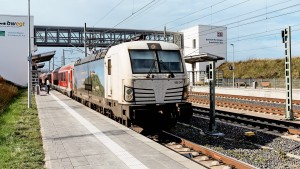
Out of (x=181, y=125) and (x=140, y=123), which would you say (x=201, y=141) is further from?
(x=181, y=125)

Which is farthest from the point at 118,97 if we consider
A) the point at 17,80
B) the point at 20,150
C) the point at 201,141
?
the point at 17,80

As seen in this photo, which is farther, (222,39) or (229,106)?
(222,39)

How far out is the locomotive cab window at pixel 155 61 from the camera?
11344 millimetres

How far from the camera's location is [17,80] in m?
53.9

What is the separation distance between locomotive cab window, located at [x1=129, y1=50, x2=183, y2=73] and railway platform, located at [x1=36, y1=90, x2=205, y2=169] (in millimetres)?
2067

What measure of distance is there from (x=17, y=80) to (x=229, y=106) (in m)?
39.9

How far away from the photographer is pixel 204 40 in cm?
6431

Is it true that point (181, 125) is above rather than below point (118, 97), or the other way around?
below

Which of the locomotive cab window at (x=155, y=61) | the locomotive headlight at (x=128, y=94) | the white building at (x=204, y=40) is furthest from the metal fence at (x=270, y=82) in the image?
the locomotive headlight at (x=128, y=94)

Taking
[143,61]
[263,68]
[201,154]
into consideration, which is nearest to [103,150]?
[201,154]

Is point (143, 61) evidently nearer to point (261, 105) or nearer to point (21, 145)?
point (21, 145)

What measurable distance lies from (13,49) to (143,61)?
47.5 meters

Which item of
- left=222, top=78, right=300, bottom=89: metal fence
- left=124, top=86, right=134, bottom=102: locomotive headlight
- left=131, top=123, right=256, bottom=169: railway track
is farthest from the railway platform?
left=222, top=78, right=300, bottom=89: metal fence

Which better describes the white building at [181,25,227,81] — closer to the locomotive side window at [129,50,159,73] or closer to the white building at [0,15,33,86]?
the white building at [0,15,33,86]
